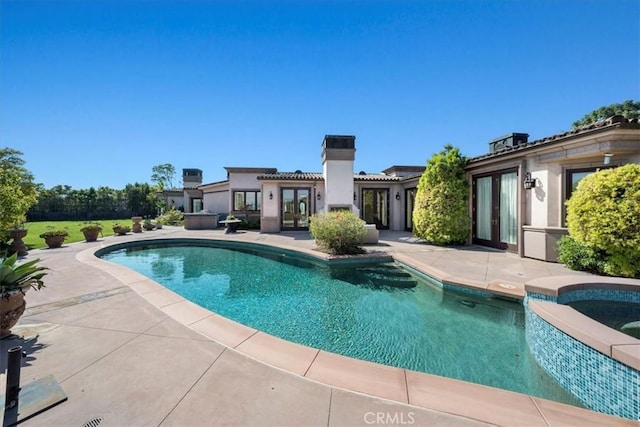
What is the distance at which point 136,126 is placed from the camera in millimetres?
18531

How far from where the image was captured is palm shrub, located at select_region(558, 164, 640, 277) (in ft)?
18.5

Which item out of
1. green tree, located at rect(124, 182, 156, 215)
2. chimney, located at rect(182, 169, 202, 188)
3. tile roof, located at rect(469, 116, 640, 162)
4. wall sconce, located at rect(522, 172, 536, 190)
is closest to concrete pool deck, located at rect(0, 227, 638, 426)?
tile roof, located at rect(469, 116, 640, 162)

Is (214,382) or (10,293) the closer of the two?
(214,382)

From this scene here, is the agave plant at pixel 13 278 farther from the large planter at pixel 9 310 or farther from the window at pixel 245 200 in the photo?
the window at pixel 245 200

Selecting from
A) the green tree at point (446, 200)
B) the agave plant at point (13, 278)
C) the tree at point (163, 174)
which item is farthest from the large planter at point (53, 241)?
the tree at point (163, 174)

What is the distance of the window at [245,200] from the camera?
64.1ft

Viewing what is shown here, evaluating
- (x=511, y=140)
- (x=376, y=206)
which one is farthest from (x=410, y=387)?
(x=376, y=206)

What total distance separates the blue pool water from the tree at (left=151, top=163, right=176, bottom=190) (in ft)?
193

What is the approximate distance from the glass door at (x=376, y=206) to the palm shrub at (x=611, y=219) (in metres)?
10.8

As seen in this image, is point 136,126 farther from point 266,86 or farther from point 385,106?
point 385,106

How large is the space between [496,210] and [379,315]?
801cm

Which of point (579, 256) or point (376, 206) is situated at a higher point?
point (376, 206)

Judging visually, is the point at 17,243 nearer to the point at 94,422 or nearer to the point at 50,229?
the point at 50,229

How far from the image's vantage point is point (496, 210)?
1003 cm
